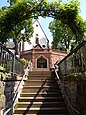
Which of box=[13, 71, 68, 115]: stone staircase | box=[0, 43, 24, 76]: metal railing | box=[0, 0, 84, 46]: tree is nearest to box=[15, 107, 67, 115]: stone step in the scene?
box=[13, 71, 68, 115]: stone staircase

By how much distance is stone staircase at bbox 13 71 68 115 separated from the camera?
6.99 metres

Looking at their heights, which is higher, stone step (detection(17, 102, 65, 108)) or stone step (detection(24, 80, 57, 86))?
stone step (detection(24, 80, 57, 86))

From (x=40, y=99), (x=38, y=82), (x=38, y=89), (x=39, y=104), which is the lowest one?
(x=39, y=104)

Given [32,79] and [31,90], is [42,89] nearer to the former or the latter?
[31,90]

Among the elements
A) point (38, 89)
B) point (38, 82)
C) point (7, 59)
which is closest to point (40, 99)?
point (38, 89)

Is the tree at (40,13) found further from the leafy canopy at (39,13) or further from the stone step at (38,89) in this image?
the stone step at (38,89)

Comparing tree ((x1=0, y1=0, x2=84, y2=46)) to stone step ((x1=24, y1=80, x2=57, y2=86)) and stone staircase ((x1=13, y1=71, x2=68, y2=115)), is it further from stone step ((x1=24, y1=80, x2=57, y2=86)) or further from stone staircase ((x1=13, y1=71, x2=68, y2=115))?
stone staircase ((x1=13, y1=71, x2=68, y2=115))

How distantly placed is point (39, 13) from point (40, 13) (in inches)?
3.3

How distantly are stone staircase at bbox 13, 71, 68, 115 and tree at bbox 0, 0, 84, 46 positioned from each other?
4669mm

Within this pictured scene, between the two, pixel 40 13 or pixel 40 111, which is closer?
pixel 40 111

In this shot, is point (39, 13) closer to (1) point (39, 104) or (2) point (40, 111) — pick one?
(1) point (39, 104)

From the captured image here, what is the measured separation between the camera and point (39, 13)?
13086 mm

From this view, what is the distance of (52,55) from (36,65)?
3.35 meters

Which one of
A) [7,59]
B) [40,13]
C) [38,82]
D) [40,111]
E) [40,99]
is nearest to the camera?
[40,111]
